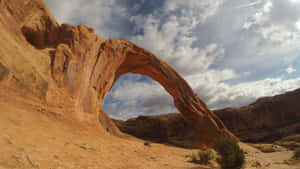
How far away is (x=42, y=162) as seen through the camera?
3000mm

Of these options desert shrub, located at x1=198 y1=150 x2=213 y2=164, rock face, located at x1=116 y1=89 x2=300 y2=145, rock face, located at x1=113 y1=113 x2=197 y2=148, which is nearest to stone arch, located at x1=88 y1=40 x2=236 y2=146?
desert shrub, located at x1=198 y1=150 x2=213 y2=164

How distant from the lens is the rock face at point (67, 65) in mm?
6797

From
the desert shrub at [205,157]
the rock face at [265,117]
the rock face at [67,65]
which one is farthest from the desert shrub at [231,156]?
the rock face at [265,117]

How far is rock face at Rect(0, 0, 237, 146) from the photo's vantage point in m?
6.80

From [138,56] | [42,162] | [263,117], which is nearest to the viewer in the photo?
[42,162]

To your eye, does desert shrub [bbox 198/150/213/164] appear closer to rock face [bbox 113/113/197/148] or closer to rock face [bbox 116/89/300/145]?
rock face [bbox 116/89/300/145]

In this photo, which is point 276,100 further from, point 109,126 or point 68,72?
point 68,72

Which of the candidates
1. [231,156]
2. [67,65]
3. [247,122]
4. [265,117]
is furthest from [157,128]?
[231,156]

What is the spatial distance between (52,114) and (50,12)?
30.8ft

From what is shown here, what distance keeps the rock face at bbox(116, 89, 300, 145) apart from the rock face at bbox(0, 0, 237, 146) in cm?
1549

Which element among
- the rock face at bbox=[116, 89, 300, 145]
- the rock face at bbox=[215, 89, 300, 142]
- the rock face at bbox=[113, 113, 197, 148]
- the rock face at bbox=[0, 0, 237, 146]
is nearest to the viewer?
the rock face at bbox=[0, 0, 237, 146]

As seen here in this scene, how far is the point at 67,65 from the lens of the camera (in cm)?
938

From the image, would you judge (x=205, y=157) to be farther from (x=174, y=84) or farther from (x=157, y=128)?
(x=157, y=128)

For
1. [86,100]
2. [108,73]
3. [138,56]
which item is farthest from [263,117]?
[86,100]
